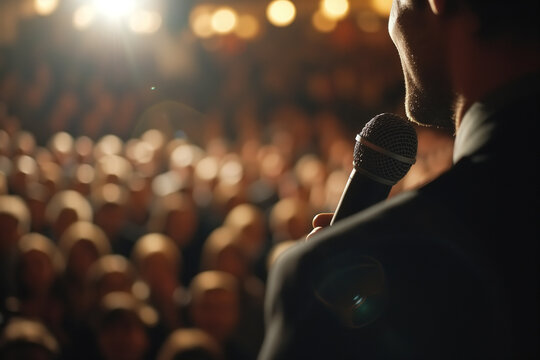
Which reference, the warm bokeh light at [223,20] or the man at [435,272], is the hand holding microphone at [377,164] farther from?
the warm bokeh light at [223,20]

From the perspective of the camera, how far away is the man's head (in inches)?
28.3

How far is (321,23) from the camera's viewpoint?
41.7ft

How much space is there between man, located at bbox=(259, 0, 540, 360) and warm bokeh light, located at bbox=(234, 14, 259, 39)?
1226cm

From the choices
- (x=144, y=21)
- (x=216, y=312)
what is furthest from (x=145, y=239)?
(x=144, y=21)

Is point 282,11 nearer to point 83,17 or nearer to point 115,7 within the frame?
point 115,7

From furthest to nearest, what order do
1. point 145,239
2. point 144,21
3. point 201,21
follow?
point 201,21
point 144,21
point 145,239

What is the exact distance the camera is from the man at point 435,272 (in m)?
0.61

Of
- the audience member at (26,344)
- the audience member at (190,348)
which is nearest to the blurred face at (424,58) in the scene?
the audience member at (190,348)

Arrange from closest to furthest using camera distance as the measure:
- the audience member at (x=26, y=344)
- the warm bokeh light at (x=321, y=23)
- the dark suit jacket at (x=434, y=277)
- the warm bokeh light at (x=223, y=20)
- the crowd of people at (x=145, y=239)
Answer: the dark suit jacket at (x=434, y=277) → the audience member at (x=26, y=344) → the crowd of people at (x=145, y=239) → the warm bokeh light at (x=223, y=20) → the warm bokeh light at (x=321, y=23)

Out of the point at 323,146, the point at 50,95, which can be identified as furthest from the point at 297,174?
the point at 50,95

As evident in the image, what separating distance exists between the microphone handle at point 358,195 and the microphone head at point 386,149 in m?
0.01

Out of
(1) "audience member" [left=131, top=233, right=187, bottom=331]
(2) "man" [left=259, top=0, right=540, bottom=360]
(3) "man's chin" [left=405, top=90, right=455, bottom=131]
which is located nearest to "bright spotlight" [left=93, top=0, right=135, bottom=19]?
(1) "audience member" [left=131, top=233, right=187, bottom=331]

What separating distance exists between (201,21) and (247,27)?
1802mm

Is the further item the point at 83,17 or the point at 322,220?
the point at 83,17
